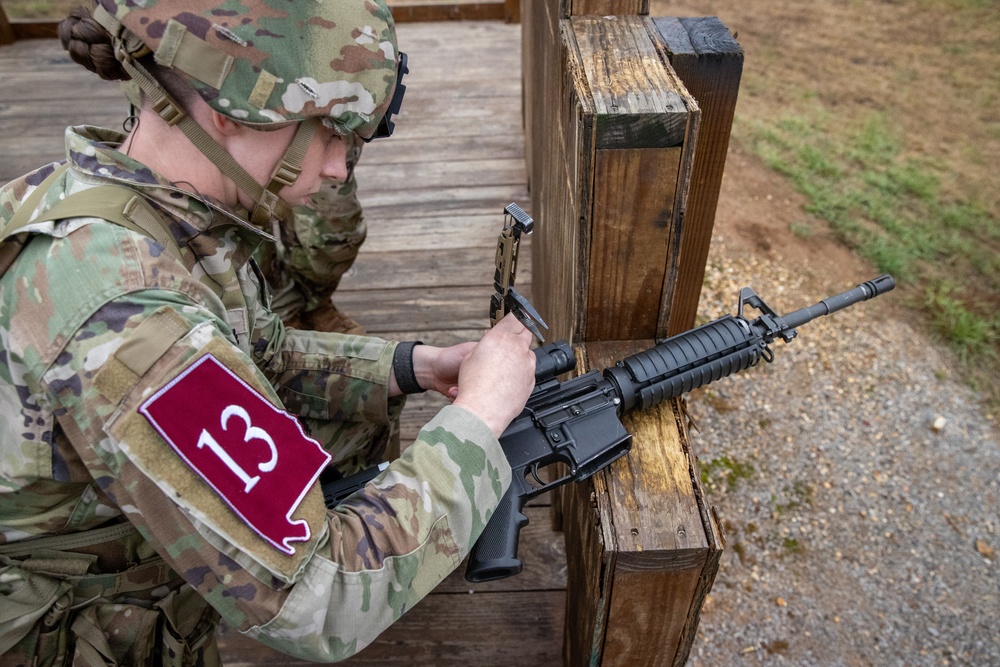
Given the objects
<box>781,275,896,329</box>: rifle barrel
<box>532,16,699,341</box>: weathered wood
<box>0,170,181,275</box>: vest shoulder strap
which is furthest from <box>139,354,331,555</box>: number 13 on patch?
<box>781,275,896,329</box>: rifle barrel

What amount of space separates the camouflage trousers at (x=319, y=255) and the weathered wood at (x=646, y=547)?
1.50 metres

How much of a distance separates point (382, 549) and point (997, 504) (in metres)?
3.62

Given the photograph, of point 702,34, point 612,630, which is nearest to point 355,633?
point 612,630

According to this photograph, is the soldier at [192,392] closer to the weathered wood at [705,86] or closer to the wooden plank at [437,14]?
the weathered wood at [705,86]

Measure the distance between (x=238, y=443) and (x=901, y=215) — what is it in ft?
19.4

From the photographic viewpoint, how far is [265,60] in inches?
49.3

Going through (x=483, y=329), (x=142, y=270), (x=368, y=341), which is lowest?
(x=483, y=329)

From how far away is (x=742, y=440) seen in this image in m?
3.95

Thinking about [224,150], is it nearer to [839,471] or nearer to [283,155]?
[283,155]

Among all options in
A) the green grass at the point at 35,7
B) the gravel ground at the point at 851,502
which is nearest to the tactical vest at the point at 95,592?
the gravel ground at the point at 851,502

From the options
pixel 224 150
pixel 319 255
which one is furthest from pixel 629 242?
pixel 319 255

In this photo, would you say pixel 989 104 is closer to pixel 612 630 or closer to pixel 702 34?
pixel 702 34

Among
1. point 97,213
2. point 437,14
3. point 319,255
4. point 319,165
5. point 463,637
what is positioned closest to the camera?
point 97,213

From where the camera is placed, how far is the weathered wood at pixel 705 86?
1611 mm
